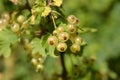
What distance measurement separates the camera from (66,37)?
6.62 feet

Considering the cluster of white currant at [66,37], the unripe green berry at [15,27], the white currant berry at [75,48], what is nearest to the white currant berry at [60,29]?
the cluster of white currant at [66,37]

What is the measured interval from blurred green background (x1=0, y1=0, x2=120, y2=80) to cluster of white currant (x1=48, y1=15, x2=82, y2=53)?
173 cm

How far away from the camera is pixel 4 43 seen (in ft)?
7.32

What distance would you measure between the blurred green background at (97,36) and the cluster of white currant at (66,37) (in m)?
1.73

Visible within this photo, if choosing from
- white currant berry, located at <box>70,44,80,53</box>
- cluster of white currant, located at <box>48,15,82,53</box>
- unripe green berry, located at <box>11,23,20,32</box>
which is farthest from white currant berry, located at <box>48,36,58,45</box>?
unripe green berry, located at <box>11,23,20,32</box>

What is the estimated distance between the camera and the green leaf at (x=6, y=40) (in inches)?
86.9

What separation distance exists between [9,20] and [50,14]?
0.31 metres

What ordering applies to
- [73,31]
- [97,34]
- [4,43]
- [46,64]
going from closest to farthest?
1. [73,31]
2. [4,43]
3. [46,64]
4. [97,34]

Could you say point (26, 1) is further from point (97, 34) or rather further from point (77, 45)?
point (97, 34)

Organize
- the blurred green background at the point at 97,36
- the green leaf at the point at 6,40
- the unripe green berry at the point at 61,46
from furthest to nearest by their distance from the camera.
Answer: the blurred green background at the point at 97,36 → the green leaf at the point at 6,40 → the unripe green berry at the point at 61,46

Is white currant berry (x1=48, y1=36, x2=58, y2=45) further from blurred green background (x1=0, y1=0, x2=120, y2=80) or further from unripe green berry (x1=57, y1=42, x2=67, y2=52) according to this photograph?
blurred green background (x1=0, y1=0, x2=120, y2=80)

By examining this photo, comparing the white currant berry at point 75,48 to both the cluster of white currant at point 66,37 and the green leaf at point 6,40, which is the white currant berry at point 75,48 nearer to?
the cluster of white currant at point 66,37

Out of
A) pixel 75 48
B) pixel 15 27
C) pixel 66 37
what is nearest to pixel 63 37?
pixel 66 37

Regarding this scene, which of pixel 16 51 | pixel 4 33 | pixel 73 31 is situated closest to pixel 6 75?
pixel 16 51
